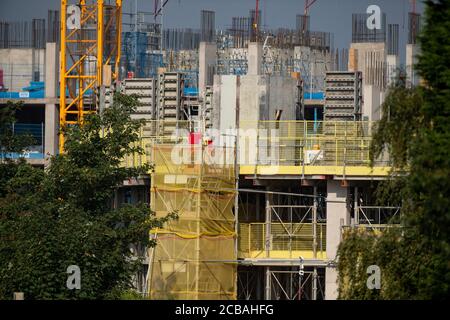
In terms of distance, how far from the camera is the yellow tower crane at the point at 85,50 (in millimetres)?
108812

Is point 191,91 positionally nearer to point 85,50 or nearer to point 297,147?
point 85,50

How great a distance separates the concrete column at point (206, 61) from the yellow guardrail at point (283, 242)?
31480 millimetres

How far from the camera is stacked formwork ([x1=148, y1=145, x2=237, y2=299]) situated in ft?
223

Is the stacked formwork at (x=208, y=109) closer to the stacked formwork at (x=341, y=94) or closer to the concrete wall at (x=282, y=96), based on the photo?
the concrete wall at (x=282, y=96)

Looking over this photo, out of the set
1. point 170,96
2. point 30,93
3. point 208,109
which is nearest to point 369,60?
point 170,96

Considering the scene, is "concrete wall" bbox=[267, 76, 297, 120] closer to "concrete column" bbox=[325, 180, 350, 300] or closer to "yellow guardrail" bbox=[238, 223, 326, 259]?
"yellow guardrail" bbox=[238, 223, 326, 259]

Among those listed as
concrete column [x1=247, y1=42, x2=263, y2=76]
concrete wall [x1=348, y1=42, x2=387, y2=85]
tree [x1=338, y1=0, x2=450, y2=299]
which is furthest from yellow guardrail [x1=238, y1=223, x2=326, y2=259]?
tree [x1=338, y1=0, x2=450, y2=299]

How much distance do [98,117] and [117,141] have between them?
1343 millimetres

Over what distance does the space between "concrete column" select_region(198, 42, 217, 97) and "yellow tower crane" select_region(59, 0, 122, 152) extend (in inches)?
197

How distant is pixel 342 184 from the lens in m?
72.9

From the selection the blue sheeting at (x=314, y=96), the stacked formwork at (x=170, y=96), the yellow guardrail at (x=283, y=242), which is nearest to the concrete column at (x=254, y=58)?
the blue sheeting at (x=314, y=96)
